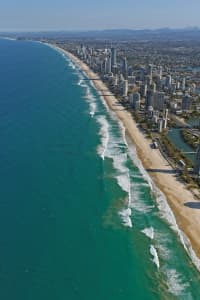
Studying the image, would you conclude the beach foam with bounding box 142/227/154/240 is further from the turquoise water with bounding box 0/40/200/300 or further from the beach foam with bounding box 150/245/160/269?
the beach foam with bounding box 150/245/160/269

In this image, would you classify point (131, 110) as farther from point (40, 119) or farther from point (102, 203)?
point (102, 203)

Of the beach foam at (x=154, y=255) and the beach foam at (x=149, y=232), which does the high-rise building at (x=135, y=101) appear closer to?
the beach foam at (x=149, y=232)

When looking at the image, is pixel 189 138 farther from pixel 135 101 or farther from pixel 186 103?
pixel 135 101

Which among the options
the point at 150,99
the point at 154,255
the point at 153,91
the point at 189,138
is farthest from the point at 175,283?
the point at 153,91

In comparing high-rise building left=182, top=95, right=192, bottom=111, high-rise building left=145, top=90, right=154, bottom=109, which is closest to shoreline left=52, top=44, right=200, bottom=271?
high-rise building left=145, top=90, right=154, bottom=109

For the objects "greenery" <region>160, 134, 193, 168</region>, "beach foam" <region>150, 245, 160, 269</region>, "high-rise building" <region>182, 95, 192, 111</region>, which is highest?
"high-rise building" <region>182, 95, 192, 111</region>

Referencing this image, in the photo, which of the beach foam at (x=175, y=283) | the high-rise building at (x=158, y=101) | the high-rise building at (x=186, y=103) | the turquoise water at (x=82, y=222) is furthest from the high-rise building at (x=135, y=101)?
the beach foam at (x=175, y=283)
